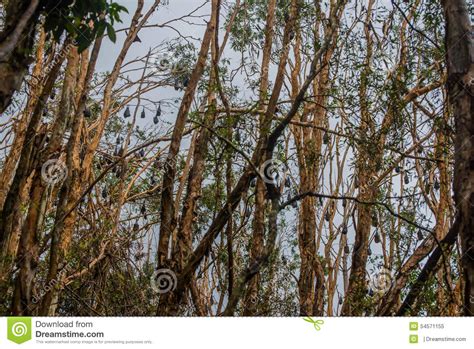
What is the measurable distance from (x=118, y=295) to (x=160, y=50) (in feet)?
6.82
